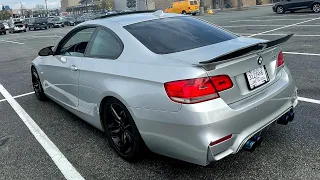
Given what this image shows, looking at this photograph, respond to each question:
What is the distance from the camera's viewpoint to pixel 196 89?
2.57 m

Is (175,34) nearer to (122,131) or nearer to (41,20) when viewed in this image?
(122,131)

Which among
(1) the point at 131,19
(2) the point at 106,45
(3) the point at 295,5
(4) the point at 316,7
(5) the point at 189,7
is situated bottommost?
(2) the point at 106,45

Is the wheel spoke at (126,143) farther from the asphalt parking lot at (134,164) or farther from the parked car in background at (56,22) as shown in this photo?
the parked car in background at (56,22)

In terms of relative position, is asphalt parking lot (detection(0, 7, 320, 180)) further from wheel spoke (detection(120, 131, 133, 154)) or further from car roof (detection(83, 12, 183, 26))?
car roof (detection(83, 12, 183, 26))

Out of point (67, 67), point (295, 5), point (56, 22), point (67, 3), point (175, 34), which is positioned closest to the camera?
point (175, 34)

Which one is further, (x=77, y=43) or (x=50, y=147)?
(x=77, y=43)

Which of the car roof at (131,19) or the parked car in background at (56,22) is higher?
the parked car in background at (56,22)

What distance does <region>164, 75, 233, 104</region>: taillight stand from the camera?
8.45 ft

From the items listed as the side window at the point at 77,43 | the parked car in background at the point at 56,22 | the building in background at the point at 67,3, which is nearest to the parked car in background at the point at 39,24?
the parked car in background at the point at 56,22

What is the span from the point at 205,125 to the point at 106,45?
1653mm

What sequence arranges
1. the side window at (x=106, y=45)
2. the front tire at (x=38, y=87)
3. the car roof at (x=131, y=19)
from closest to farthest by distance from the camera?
the side window at (x=106, y=45) → the car roof at (x=131, y=19) → the front tire at (x=38, y=87)

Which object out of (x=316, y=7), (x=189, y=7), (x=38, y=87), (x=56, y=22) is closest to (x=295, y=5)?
(x=316, y=7)

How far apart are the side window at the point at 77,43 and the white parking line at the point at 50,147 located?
1154mm

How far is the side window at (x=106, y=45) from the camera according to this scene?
3.42 m
